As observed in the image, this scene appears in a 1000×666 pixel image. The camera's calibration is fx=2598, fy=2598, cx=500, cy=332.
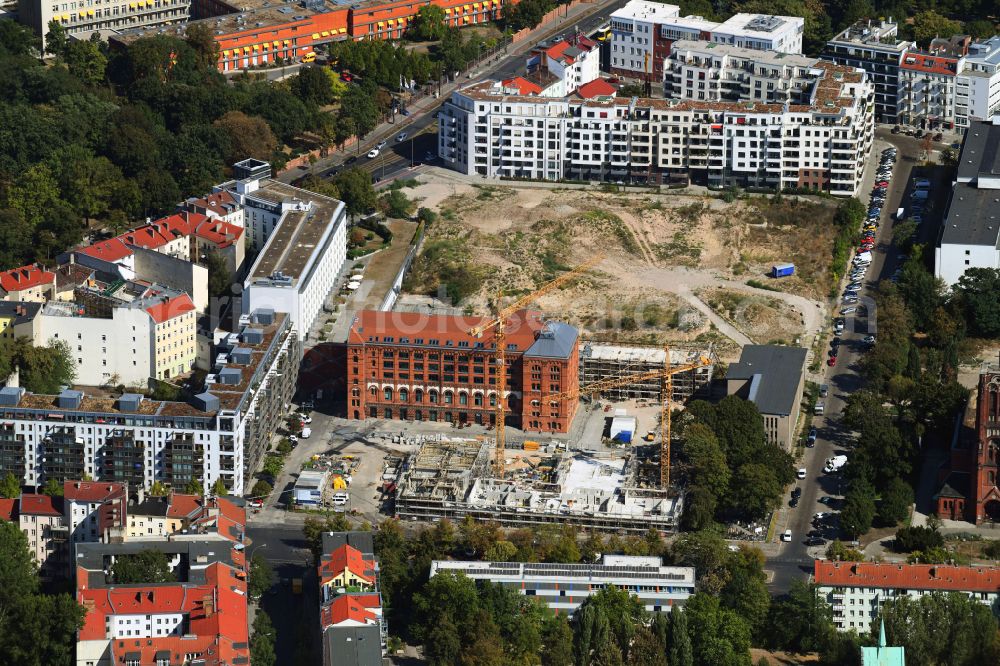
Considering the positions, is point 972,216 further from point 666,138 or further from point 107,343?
point 107,343

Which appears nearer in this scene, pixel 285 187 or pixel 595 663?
pixel 595 663

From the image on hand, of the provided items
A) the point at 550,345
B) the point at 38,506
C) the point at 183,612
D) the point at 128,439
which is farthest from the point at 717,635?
the point at 38,506

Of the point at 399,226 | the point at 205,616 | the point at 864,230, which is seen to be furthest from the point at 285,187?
the point at 205,616

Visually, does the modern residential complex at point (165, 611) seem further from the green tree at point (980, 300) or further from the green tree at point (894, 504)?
the green tree at point (980, 300)

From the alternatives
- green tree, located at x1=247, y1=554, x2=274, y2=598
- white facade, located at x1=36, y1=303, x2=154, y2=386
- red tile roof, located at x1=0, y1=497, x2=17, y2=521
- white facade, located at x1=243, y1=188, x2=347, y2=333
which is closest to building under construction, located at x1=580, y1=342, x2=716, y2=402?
white facade, located at x1=243, y1=188, x2=347, y2=333

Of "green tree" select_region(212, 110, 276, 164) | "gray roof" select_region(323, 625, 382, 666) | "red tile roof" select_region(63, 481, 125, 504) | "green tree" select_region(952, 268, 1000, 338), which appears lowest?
"gray roof" select_region(323, 625, 382, 666)

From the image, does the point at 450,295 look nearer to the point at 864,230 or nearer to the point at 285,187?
the point at 285,187

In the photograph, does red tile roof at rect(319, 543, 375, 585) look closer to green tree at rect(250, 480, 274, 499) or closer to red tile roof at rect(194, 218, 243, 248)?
green tree at rect(250, 480, 274, 499)
